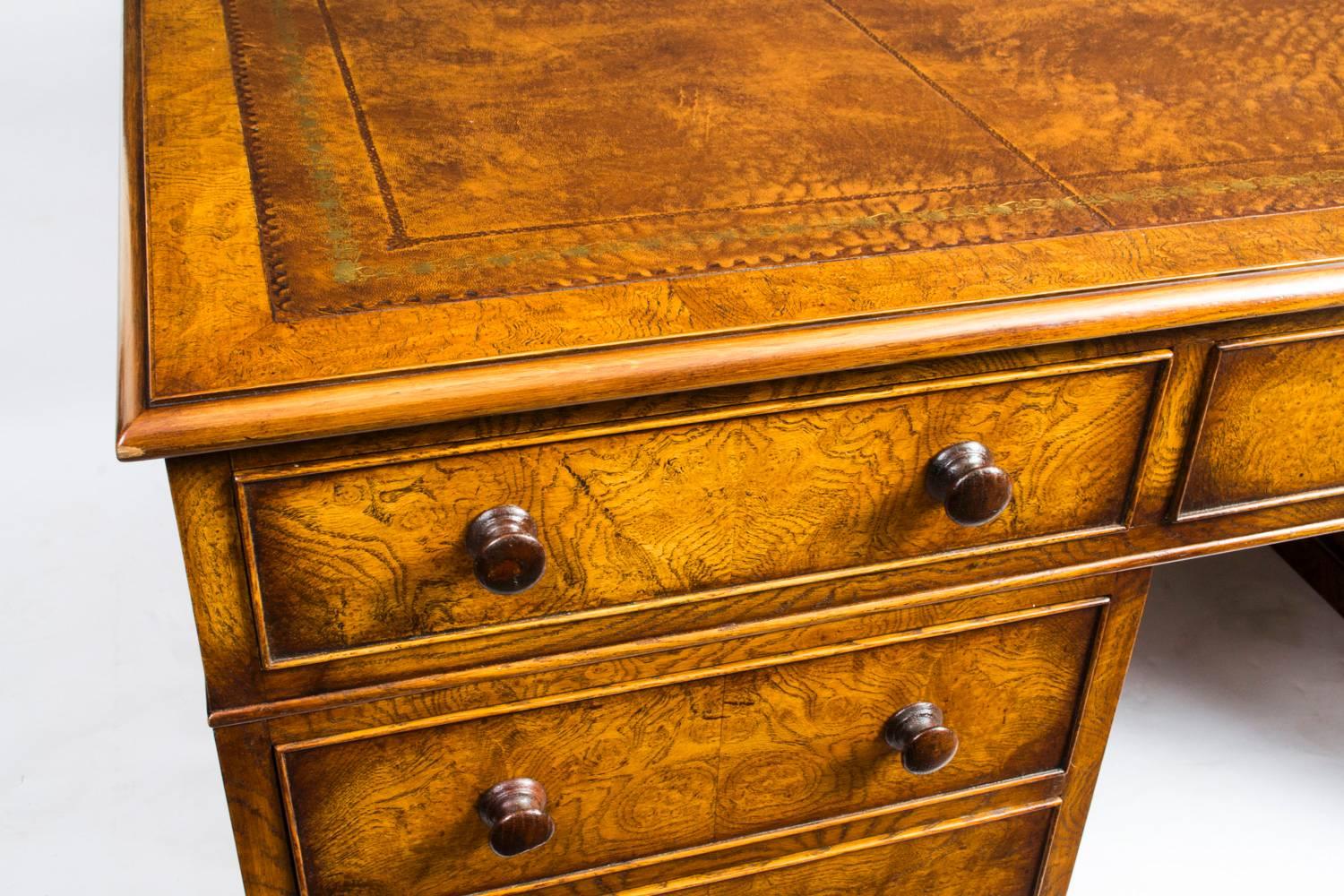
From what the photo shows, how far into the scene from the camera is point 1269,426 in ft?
3.14

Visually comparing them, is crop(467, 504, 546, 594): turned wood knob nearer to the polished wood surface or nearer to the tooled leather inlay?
the polished wood surface

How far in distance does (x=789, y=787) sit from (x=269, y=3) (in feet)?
2.70

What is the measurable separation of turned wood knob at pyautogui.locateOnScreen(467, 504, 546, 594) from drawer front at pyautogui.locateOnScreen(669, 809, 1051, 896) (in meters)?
0.37

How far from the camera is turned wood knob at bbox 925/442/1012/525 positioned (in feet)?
2.82

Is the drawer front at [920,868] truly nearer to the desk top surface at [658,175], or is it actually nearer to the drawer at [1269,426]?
the drawer at [1269,426]

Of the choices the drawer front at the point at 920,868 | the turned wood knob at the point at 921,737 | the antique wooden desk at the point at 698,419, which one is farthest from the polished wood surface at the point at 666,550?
the drawer front at the point at 920,868

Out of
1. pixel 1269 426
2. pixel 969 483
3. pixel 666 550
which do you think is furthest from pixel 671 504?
pixel 1269 426

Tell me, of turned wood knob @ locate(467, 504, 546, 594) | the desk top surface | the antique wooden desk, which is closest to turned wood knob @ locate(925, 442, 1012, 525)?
the antique wooden desk

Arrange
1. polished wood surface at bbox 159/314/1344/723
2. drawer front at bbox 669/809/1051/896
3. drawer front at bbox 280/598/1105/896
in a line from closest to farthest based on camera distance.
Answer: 1. polished wood surface at bbox 159/314/1344/723
2. drawer front at bbox 280/598/1105/896
3. drawer front at bbox 669/809/1051/896

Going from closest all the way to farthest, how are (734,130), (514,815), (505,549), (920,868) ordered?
(505,549)
(514,815)
(734,130)
(920,868)

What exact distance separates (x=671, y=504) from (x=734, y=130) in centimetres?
33

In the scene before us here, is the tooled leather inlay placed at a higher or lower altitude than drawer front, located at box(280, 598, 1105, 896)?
higher

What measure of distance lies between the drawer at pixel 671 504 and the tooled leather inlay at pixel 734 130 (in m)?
0.10

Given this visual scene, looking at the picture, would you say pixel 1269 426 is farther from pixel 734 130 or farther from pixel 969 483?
pixel 734 130
